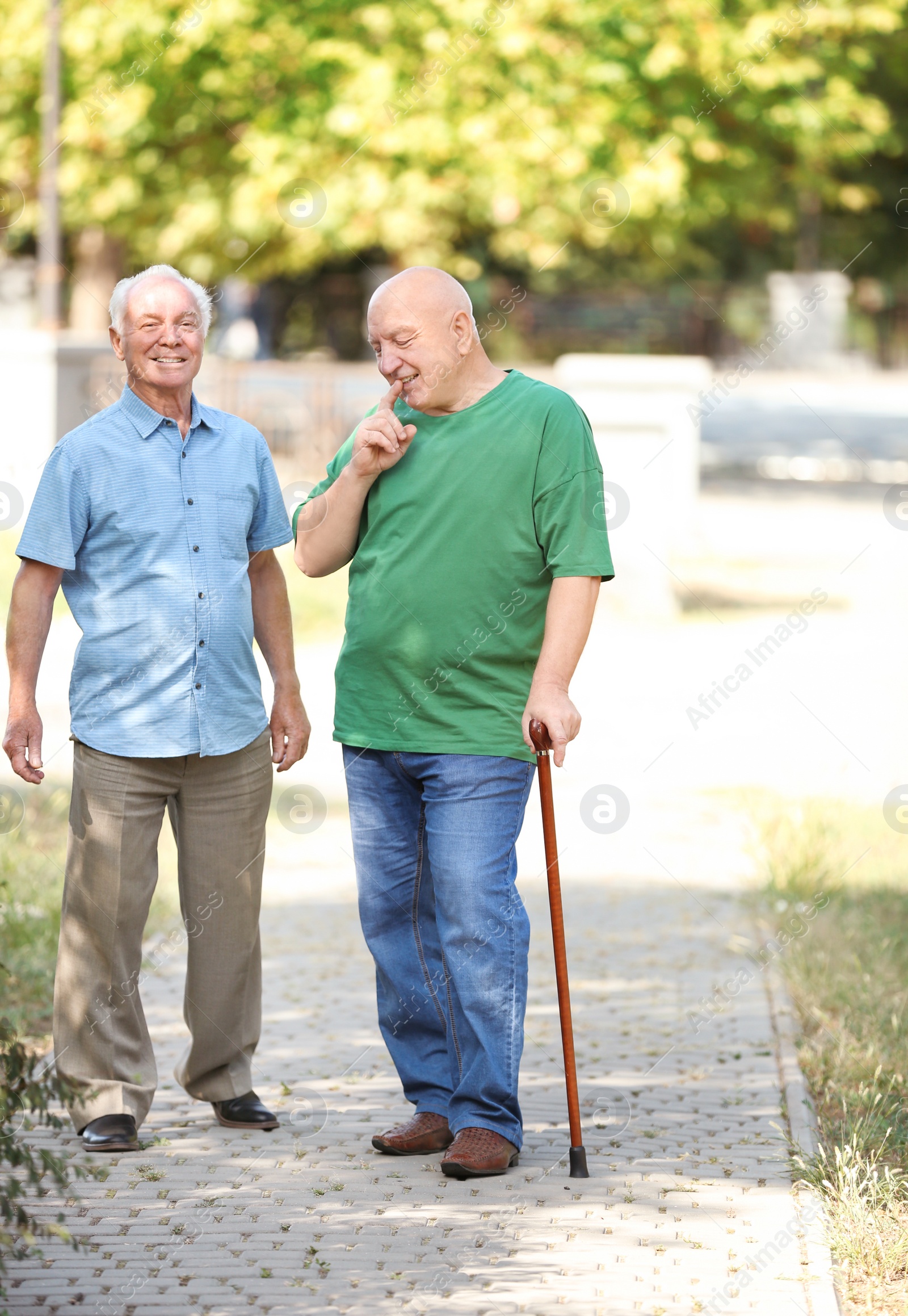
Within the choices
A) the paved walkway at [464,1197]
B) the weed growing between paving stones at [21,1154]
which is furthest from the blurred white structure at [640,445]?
the weed growing between paving stones at [21,1154]

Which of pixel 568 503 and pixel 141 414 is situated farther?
pixel 141 414

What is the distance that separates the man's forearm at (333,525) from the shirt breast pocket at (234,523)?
0.14 m

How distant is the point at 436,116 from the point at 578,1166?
1636 cm

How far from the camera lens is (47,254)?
1911 cm

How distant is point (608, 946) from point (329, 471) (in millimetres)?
2931

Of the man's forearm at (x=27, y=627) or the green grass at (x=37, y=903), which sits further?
the green grass at (x=37, y=903)

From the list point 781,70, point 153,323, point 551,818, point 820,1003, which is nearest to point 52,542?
point 153,323

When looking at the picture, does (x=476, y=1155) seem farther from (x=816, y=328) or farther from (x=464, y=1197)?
(x=816, y=328)

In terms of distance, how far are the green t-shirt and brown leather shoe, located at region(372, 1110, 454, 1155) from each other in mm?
1009

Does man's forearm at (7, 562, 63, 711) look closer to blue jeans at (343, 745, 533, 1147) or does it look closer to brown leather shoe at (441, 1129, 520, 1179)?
blue jeans at (343, 745, 533, 1147)

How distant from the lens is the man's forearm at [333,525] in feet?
14.6

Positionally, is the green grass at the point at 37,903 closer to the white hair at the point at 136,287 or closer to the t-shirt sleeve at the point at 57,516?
the t-shirt sleeve at the point at 57,516

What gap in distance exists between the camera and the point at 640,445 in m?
14.8

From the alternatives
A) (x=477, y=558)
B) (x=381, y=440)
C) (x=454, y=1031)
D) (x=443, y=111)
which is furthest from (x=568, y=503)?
(x=443, y=111)
